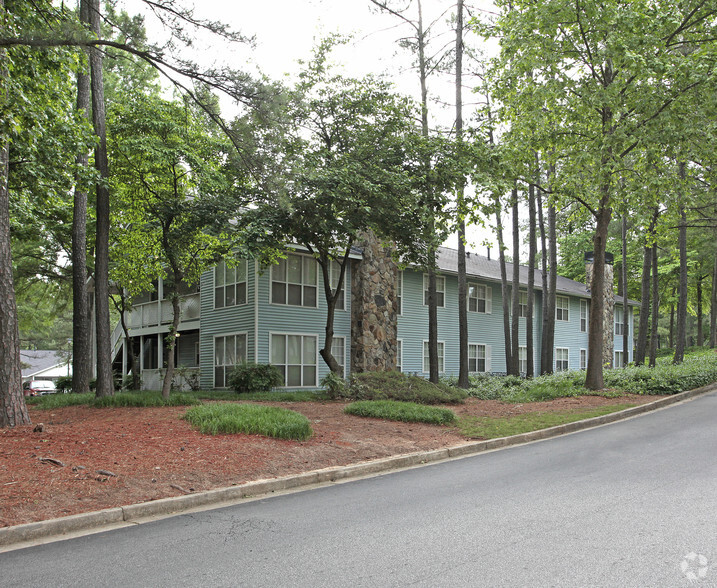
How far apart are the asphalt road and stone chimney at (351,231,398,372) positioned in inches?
573

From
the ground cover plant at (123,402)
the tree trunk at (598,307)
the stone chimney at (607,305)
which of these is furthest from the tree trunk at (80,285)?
the stone chimney at (607,305)

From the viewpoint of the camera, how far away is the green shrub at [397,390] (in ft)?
52.4

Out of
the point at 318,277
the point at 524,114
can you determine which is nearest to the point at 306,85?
the point at 524,114

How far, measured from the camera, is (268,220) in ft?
49.6

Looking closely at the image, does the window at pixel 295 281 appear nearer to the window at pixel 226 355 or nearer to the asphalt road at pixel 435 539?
the window at pixel 226 355

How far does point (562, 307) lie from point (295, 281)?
2005 cm

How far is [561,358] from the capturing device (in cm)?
3544

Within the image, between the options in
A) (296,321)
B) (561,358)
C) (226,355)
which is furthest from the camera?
(561,358)

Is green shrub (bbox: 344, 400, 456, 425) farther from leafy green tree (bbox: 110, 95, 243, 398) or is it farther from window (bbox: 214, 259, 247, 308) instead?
window (bbox: 214, 259, 247, 308)

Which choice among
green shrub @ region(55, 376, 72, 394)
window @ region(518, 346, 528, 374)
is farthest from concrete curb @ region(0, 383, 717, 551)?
green shrub @ region(55, 376, 72, 394)

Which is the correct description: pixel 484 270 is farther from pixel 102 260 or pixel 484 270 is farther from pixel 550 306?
pixel 102 260

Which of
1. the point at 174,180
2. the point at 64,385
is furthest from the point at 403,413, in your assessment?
the point at 64,385

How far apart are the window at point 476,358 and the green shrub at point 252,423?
20.2 meters

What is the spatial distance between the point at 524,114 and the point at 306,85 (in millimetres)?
6868
